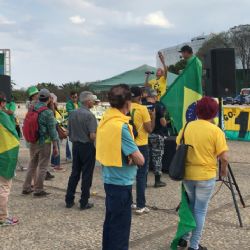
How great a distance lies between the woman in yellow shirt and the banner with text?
458 inches

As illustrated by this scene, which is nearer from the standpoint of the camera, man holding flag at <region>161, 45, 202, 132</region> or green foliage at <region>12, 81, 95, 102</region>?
man holding flag at <region>161, 45, 202, 132</region>

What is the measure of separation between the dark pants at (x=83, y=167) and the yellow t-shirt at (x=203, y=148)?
223 centimetres

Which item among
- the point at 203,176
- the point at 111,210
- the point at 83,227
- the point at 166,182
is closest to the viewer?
the point at 111,210

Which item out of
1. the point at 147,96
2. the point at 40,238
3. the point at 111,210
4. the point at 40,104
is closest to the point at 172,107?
the point at 147,96

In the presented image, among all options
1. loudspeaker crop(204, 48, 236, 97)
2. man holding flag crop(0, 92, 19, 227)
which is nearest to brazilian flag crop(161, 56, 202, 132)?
loudspeaker crop(204, 48, 236, 97)

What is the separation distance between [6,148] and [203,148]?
2.60 metres

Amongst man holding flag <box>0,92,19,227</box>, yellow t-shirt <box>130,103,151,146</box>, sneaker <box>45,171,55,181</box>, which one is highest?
yellow t-shirt <box>130,103,151,146</box>

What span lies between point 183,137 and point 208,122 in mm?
310

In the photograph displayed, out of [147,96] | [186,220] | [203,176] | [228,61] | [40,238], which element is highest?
[228,61]

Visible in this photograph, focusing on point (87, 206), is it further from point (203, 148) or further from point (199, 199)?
point (203, 148)

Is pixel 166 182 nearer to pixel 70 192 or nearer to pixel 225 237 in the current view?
pixel 70 192

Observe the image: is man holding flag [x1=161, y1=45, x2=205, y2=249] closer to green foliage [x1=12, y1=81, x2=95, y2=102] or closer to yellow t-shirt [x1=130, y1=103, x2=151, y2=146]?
yellow t-shirt [x1=130, y1=103, x2=151, y2=146]

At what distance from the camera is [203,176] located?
4414 millimetres

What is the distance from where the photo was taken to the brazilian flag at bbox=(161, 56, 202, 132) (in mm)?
7305
